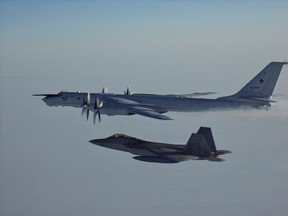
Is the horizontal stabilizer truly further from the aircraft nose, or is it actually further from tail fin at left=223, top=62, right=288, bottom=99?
tail fin at left=223, top=62, right=288, bottom=99

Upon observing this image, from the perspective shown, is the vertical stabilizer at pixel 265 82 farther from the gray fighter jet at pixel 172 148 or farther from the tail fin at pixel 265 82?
the gray fighter jet at pixel 172 148

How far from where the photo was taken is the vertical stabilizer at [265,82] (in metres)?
45.8

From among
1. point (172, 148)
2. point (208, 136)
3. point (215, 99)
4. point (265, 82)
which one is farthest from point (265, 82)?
point (172, 148)

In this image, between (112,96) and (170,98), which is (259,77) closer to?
(170,98)

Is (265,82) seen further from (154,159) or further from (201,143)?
(154,159)

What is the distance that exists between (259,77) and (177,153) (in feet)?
42.4

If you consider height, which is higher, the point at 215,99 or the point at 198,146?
the point at 215,99

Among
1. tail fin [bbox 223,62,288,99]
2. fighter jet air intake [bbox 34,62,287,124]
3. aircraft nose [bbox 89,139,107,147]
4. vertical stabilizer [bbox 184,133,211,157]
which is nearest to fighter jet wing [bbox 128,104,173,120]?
fighter jet air intake [bbox 34,62,287,124]

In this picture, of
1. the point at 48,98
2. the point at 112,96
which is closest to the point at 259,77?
the point at 112,96

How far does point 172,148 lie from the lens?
3941 cm

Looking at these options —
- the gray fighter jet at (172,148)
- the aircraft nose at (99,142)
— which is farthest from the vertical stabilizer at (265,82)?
the aircraft nose at (99,142)

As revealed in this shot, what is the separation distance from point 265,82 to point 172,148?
490 inches

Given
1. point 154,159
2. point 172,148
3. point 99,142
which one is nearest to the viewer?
point 154,159

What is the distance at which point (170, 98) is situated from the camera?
45938 mm
